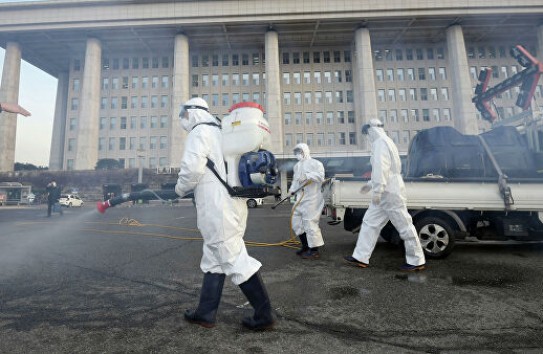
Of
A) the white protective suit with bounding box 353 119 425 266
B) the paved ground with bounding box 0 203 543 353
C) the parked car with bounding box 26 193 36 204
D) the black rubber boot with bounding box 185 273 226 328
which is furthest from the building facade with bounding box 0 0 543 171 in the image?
the black rubber boot with bounding box 185 273 226 328

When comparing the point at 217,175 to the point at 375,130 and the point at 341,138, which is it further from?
the point at 341,138

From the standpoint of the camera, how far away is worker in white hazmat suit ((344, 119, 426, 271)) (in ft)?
12.9

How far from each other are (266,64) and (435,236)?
38.0m

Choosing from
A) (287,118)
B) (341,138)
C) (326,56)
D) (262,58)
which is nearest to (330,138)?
(341,138)

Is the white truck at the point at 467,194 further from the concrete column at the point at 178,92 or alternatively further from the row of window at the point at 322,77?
the row of window at the point at 322,77

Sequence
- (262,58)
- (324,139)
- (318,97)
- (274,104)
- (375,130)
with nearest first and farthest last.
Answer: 1. (375,130)
2. (274,104)
3. (324,139)
4. (318,97)
5. (262,58)

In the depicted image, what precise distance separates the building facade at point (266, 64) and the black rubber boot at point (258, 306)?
35.3 m

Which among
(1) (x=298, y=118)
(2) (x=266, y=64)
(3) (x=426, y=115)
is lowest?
(3) (x=426, y=115)

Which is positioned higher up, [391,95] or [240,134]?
[391,95]

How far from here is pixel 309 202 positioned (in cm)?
504

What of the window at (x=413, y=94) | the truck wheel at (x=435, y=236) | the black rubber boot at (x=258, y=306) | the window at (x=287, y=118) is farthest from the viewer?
the window at (x=287, y=118)

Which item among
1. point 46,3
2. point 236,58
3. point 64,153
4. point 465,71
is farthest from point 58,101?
point 465,71

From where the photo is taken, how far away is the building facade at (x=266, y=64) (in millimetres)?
37625

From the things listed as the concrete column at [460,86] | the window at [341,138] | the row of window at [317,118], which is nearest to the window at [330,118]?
the row of window at [317,118]
